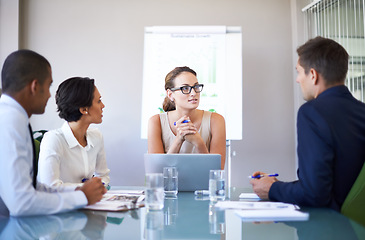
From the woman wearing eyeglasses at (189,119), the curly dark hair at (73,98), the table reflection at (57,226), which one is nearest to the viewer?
the table reflection at (57,226)

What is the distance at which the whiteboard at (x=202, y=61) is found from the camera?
3.93m

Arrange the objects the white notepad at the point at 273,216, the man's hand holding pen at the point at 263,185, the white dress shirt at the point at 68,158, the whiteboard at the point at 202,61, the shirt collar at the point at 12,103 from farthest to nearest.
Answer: the whiteboard at the point at 202,61 → the white dress shirt at the point at 68,158 → the man's hand holding pen at the point at 263,185 → the shirt collar at the point at 12,103 → the white notepad at the point at 273,216

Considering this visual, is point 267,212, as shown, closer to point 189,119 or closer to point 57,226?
point 57,226

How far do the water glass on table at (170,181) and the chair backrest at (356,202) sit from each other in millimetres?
725

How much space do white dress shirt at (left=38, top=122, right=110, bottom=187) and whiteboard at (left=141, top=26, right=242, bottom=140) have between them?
168cm

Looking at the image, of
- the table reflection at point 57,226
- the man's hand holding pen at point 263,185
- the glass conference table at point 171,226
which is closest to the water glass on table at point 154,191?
the glass conference table at point 171,226

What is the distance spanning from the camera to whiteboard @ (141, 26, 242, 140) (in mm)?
3934

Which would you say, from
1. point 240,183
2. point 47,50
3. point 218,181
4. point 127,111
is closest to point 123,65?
point 127,111

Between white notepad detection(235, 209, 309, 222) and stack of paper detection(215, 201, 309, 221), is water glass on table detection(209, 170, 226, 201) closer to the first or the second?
stack of paper detection(215, 201, 309, 221)

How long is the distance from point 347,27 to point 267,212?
2.88 meters

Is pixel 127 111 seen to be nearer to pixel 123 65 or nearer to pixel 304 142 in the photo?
pixel 123 65

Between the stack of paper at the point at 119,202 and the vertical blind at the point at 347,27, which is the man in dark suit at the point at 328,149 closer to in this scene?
the stack of paper at the point at 119,202

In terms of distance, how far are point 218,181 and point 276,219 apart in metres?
0.44

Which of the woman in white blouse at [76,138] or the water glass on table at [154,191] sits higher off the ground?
the woman in white blouse at [76,138]
